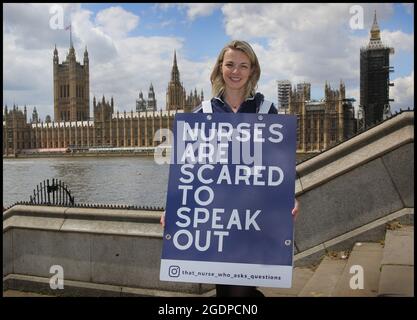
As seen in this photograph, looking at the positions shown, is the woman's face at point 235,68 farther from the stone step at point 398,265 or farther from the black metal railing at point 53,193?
the black metal railing at point 53,193

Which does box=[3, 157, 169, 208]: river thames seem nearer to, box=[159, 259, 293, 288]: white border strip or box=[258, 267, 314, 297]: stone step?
box=[258, 267, 314, 297]: stone step

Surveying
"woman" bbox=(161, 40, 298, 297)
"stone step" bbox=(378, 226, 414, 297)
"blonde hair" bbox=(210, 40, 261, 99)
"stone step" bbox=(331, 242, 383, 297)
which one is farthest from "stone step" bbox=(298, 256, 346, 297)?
"blonde hair" bbox=(210, 40, 261, 99)

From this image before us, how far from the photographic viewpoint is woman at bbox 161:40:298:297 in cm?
261

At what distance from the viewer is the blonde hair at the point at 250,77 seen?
8.57ft

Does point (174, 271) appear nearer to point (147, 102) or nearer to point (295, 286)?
point (295, 286)

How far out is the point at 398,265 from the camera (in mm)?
3076

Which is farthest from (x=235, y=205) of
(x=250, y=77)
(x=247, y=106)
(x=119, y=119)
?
(x=119, y=119)

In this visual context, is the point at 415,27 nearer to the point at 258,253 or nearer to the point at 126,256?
the point at 258,253

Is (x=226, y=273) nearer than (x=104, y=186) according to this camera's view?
Yes

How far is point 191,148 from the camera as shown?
101 inches

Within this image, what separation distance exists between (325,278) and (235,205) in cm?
136

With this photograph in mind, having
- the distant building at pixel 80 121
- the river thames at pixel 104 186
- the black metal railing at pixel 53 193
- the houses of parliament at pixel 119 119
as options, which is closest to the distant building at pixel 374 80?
the houses of parliament at pixel 119 119
